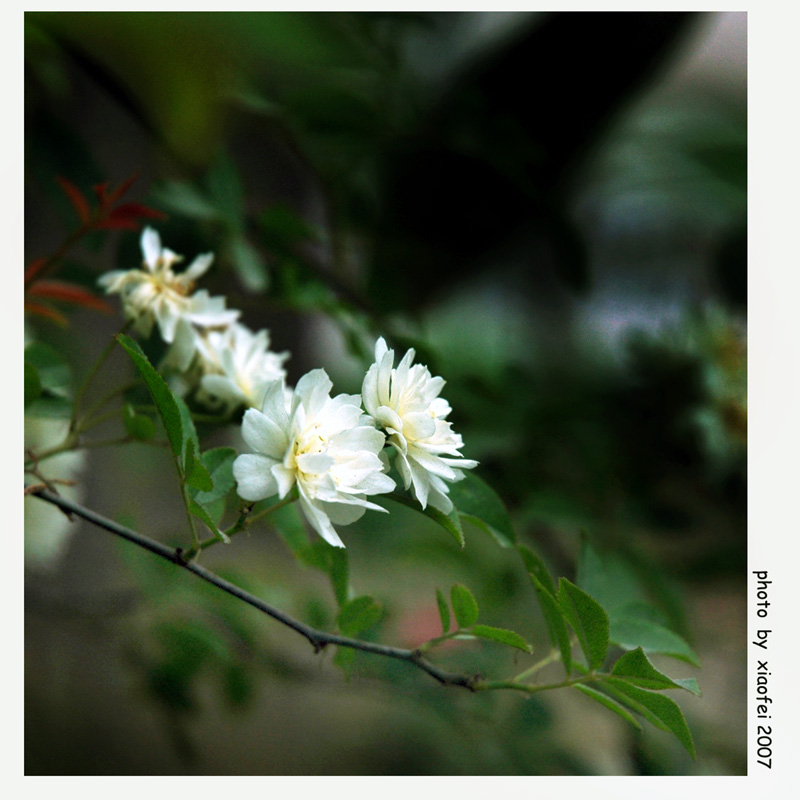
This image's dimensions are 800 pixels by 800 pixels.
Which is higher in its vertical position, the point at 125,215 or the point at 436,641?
the point at 125,215

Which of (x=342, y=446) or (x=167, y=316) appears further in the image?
(x=167, y=316)

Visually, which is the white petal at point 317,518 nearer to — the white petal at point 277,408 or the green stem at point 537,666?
the white petal at point 277,408

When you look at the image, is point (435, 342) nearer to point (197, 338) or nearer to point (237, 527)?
point (197, 338)

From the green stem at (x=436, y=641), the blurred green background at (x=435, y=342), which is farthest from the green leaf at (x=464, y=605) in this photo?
the blurred green background at (x=435, y=342)

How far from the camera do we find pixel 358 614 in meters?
0.34

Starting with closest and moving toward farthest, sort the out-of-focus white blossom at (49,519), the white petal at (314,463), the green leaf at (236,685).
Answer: the white petal at (314,463) < the out-of-focus white blossom at (49,519) < the green leaf at (236,685)

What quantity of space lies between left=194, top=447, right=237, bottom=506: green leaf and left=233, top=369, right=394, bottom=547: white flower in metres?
0.03

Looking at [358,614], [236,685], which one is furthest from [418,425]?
[236,685]

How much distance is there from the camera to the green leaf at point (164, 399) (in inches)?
10.5

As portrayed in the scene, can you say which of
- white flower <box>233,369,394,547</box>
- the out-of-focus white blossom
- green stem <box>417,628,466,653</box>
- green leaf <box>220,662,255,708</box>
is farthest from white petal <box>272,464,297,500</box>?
green leaf <box>220,662,255,708</box>

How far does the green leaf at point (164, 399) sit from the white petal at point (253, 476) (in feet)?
0.08

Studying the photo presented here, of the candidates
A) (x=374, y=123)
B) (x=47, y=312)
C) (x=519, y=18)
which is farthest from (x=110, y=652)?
(x=519, y=18)

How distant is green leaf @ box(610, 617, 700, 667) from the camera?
364 millimetres

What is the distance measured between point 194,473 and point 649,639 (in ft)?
0.78
